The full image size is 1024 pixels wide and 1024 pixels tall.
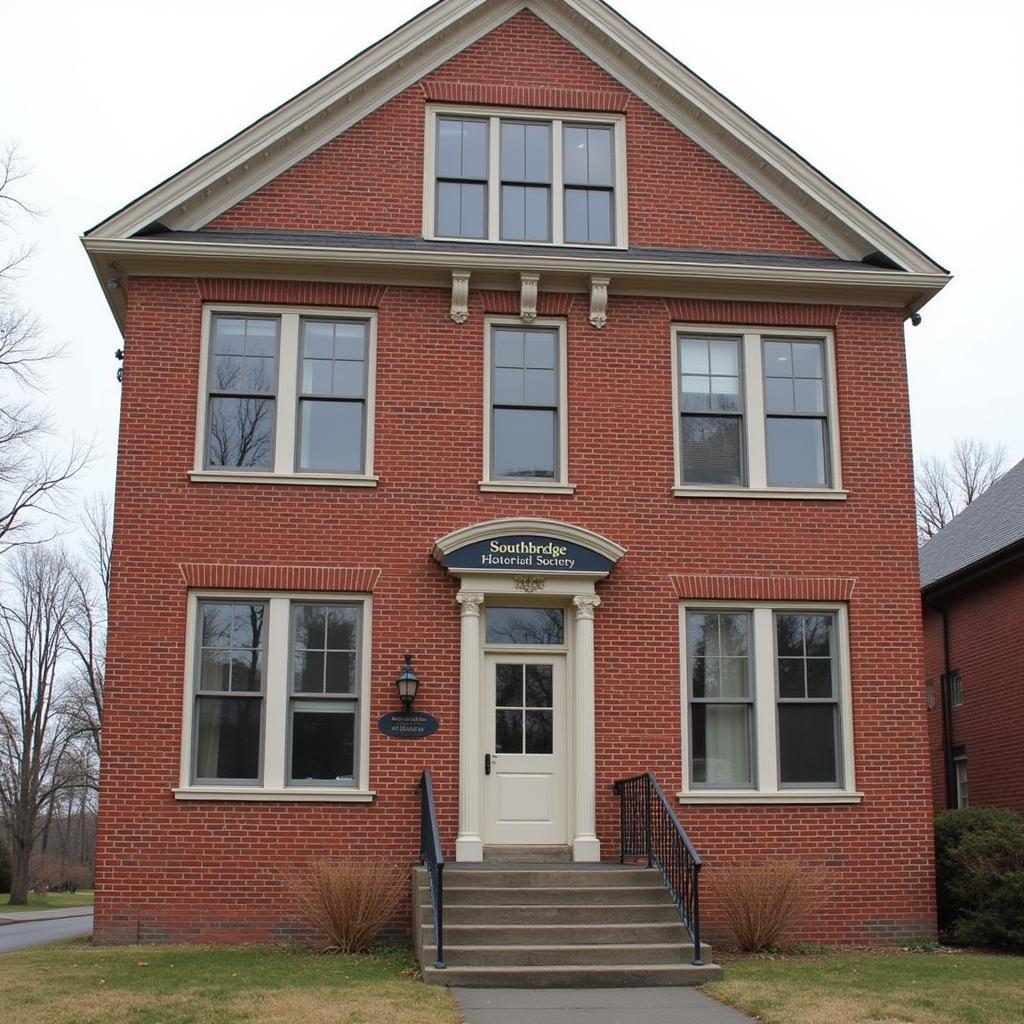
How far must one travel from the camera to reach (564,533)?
43.6 feet

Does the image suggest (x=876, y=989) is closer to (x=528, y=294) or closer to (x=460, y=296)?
(x=528, y=294)

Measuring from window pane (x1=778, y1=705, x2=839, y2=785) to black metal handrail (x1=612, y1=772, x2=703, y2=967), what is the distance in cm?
169

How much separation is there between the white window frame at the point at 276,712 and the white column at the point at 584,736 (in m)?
2.15

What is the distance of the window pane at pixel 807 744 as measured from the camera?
1347 cm

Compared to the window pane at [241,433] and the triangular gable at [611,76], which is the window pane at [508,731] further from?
the triangular gable at [611,76]

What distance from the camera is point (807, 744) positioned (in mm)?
13547

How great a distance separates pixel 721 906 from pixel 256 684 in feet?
17.2

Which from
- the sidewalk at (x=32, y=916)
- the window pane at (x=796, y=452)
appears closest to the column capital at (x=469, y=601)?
the window pane at (x=796, y=452)

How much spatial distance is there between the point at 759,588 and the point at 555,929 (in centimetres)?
459

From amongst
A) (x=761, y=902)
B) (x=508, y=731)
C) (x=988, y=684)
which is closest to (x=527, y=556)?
(x=508, y=731)

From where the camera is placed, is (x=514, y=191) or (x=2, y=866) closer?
(x=514, y=191)

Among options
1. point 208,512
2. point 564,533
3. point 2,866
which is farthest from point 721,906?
point 2,866

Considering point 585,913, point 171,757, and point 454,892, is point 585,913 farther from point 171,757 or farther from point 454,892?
point 171,757

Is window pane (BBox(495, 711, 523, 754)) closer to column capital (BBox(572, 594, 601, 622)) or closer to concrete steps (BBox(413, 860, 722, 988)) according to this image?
column capital (BBox(572, 594, 601, 622))
